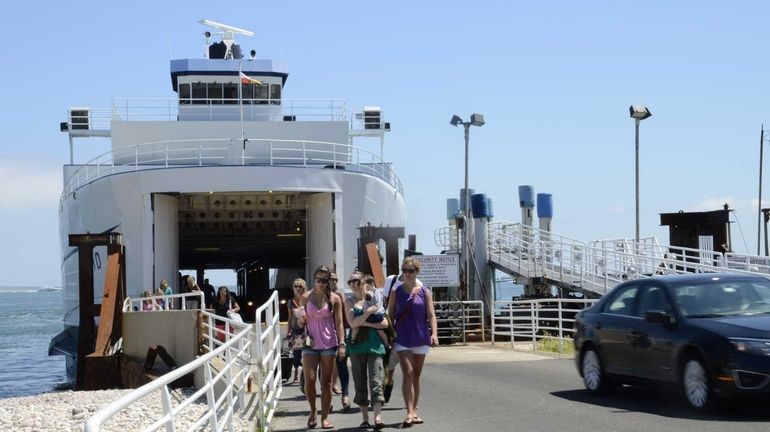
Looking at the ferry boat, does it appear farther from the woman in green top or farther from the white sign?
the woman in green top

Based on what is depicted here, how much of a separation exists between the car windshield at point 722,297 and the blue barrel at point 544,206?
80.6ft

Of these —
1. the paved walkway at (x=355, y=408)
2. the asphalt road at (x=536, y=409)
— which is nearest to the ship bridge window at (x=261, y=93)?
the paved walkway at (x=355, y=408)

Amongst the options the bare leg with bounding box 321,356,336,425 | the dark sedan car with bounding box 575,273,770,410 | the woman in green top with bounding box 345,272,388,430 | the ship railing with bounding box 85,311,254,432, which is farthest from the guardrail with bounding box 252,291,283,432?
the dark sedan car with bounding box 575,273,770,410

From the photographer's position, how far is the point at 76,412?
53.2ft

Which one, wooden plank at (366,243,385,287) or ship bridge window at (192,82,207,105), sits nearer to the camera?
wooden plank at (366,243,385,287)

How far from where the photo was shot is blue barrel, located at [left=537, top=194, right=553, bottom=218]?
36688 mm

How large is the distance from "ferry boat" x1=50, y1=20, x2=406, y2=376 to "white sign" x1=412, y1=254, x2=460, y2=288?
91 centimetres

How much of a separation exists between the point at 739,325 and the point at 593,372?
2.54m

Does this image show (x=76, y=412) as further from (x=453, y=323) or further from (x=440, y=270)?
(x=440, y=270)

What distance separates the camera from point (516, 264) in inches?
1307

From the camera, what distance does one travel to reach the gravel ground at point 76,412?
14.2 metres

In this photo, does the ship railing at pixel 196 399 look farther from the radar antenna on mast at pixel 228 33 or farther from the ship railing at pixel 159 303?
the radar antenna on mast at pixel 228 33

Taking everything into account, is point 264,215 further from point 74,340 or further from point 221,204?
point 74,340

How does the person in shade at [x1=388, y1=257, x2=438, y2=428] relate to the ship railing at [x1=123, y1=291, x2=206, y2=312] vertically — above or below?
above
